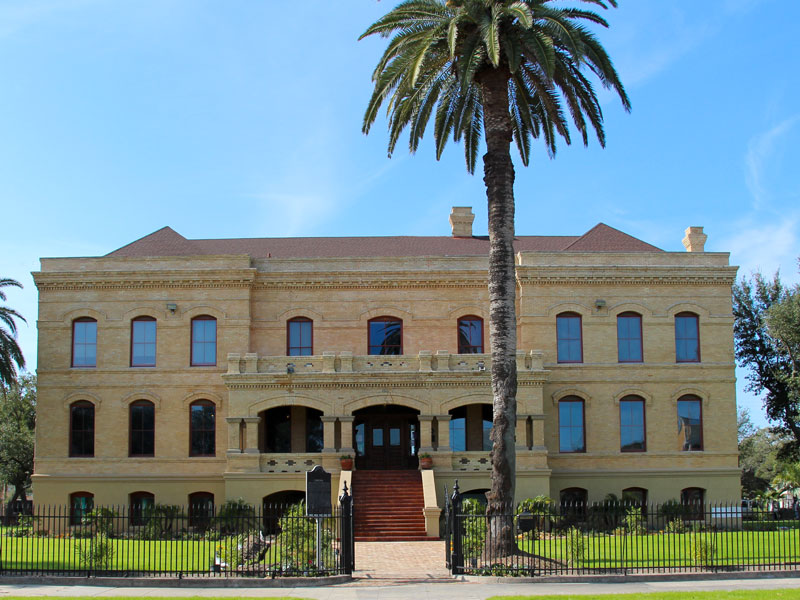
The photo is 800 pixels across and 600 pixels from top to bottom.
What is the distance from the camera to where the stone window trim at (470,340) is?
36.7 m

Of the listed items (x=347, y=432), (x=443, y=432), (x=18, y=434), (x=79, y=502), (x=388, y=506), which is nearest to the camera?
(x=388, y=506)

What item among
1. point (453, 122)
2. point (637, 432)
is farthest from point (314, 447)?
point (453, 122)

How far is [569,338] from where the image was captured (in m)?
36.3

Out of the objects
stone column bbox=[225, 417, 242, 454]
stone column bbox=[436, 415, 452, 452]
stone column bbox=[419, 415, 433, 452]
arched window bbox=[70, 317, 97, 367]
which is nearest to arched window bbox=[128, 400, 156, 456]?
arched window bbox=[70, 317, 97, 367]

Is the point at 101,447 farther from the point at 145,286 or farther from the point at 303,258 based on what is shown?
the point at 303,258

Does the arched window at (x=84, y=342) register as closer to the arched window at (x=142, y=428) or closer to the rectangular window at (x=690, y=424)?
the arched window at (x=142, y=428)

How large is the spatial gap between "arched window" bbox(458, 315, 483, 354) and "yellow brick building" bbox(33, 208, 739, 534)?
6 centimetres

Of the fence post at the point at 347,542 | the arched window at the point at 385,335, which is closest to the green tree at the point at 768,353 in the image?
the arched window at the point at 385,335

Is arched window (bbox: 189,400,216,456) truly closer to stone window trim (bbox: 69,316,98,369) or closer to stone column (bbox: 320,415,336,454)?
stone window trim (bbox: 69,316,98,369)

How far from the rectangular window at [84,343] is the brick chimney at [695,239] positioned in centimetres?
2471

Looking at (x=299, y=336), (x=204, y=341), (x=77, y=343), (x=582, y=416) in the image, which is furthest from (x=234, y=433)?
(x=582, y=416)

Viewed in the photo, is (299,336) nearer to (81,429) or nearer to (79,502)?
(81,429)

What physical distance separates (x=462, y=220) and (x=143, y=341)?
49.1 feet

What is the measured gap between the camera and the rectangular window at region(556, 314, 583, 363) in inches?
1426
